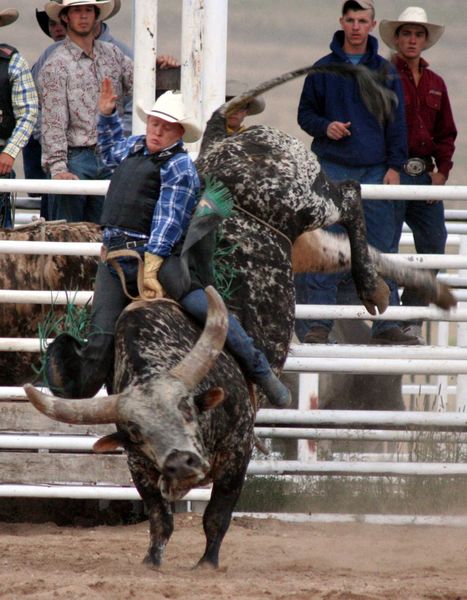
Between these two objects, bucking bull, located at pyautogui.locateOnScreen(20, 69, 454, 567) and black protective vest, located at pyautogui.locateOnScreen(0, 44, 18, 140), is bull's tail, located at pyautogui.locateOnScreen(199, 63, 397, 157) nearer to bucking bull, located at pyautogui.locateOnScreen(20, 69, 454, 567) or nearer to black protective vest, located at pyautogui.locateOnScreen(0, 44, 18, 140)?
bucking bull, located at pyautogui.locateOnScreen(20, 69, 454, 567)

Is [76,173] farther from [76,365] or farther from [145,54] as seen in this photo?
[76,365]

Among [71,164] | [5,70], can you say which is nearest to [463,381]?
[71,164]

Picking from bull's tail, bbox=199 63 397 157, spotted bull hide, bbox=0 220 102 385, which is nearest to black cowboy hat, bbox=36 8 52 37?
spotted bull hide, bbox=0 220 102 385

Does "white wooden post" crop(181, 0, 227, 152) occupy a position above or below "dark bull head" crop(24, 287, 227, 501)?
above

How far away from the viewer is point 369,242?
7430mm

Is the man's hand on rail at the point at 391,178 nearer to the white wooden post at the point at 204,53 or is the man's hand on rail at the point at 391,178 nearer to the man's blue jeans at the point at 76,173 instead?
the white wooden post at the point at 204,53

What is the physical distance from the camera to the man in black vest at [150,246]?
5477 millimetres

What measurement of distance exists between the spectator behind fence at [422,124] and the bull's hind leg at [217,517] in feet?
8.08

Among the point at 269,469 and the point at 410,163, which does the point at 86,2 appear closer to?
the point at 410,163

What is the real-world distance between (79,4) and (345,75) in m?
1.84

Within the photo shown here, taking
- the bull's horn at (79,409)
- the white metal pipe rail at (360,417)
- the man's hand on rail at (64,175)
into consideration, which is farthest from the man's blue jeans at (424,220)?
the bull's horn at (79,409)

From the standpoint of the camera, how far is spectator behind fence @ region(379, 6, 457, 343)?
7.75m

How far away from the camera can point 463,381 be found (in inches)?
334

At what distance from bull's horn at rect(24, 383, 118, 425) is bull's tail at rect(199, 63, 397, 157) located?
184 centimetres
